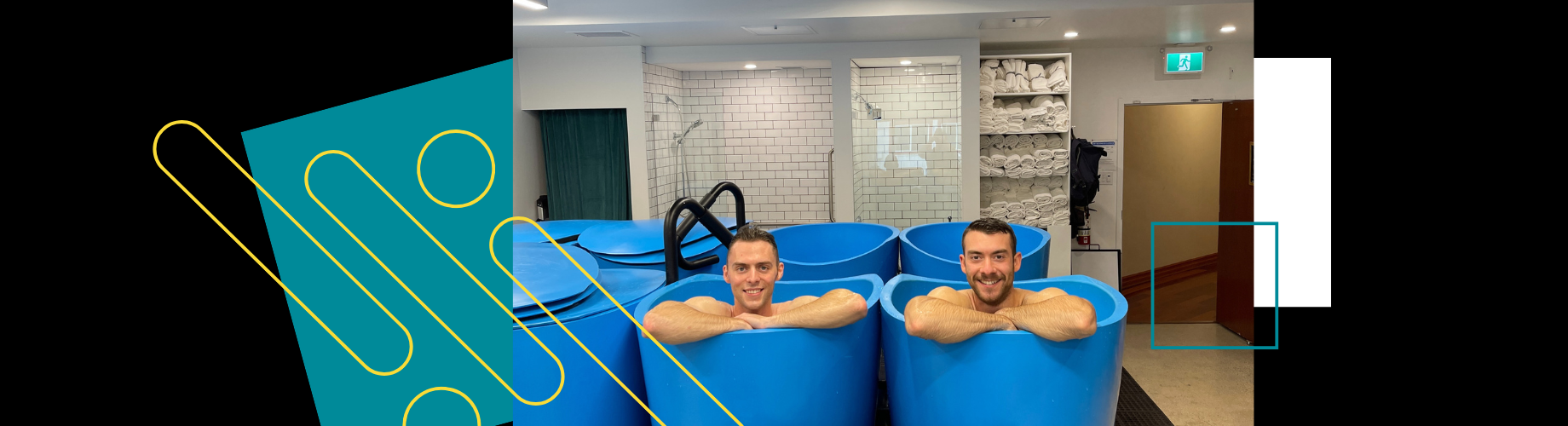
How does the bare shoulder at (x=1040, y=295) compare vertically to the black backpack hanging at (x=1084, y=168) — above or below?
below

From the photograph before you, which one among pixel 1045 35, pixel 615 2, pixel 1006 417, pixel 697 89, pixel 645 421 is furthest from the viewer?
pixel 697 89

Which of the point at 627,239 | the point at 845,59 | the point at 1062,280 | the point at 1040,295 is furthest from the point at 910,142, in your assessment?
the point at 1040,295

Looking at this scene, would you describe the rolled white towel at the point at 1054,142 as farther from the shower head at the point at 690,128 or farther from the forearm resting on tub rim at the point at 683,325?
the forearm resting on tub rim at the point at 683,325

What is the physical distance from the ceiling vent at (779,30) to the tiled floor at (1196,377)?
236cm

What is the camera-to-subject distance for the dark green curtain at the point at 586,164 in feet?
17.2

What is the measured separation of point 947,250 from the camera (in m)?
3.67

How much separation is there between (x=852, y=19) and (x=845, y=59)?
818 mm

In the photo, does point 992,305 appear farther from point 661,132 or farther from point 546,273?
point 661,132

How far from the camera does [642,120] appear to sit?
4.99m

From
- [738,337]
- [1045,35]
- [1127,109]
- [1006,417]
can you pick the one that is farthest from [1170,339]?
[738,337]

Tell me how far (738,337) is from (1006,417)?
60cm

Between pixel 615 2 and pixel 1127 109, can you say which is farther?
pixel 1127 109

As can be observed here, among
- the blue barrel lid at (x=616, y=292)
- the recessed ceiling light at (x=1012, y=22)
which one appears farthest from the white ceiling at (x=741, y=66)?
the blue barrel lid at (x=616, y=292)

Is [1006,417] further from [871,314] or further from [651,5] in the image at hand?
[651,5]
